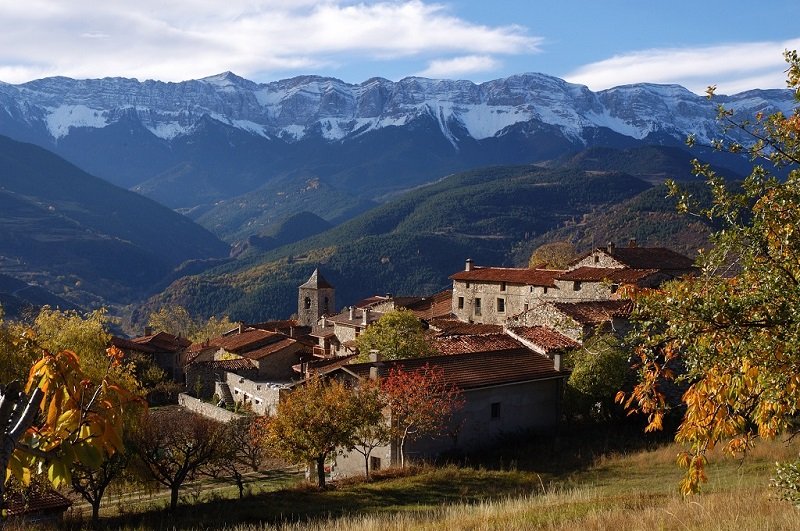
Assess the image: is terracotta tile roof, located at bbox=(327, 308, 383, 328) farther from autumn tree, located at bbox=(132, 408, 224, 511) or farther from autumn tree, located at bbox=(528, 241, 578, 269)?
autumn tree, located at bbox=(132, 408, 224, 511)

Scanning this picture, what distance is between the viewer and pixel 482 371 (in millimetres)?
31188

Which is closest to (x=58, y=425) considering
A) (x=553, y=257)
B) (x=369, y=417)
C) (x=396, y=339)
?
(x=369, y=417)

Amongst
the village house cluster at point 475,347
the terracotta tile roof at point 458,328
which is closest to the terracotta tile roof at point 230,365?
the village house cluster at point 475,347

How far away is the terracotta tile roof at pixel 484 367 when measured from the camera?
99.2 ft

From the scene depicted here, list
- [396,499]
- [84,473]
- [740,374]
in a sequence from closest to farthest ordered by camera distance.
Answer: [740,374] → [396,499] → [84,473]

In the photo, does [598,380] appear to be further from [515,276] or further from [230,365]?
[230,365]

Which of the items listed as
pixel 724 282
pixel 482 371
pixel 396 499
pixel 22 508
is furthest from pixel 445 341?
pixel 724 282

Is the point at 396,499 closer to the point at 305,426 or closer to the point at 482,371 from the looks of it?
the point at 305,426

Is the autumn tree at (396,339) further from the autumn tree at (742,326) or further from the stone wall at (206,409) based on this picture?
the autumn tree at (742,326)

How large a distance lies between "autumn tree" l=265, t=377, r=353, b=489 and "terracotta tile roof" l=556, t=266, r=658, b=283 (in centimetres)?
2461

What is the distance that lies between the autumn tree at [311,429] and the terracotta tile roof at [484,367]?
5.09 m

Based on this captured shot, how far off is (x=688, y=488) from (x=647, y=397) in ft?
3.03

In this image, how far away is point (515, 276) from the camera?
54.4 metres

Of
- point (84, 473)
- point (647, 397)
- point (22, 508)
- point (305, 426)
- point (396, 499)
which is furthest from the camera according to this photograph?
point (305, 426)
